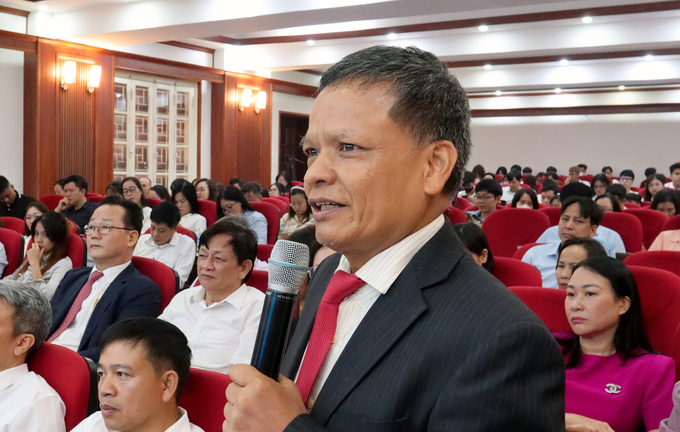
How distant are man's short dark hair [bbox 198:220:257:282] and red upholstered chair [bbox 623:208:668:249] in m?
4.20

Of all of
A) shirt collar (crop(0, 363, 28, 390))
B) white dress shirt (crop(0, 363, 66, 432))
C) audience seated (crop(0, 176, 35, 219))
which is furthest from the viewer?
audience seated (crop(0, 176, 35, 219))

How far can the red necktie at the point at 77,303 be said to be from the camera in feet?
10.5

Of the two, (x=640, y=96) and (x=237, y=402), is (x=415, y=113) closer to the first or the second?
(x=237, y=402)

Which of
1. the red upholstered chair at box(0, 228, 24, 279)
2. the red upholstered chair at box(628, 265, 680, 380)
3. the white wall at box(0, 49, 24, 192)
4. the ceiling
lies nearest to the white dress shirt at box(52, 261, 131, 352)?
the red upholstered chair at box(0, 228, 24, 279)

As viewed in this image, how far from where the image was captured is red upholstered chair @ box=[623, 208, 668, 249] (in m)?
5.82

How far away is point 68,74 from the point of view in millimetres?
8789

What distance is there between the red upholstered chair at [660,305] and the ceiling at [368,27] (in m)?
4.56

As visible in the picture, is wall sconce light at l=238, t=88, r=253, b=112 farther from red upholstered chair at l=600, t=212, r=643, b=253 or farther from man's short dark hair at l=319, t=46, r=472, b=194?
man's short dark hair at l=319, t=46, r=472, b=194

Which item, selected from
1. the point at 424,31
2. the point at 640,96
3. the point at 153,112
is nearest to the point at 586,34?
the point at 424,31

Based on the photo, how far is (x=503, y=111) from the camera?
1806cm

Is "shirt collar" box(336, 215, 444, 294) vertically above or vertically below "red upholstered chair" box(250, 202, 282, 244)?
above

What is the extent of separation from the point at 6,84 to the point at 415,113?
30.2ft

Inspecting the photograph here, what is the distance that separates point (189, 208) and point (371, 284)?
19.3 feet

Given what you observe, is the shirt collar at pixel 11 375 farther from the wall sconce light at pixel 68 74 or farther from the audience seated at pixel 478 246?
the wall sconce light at pixel 68 74
